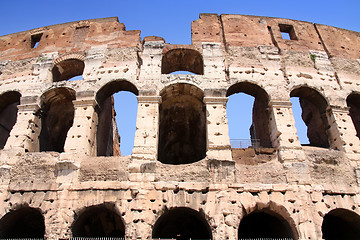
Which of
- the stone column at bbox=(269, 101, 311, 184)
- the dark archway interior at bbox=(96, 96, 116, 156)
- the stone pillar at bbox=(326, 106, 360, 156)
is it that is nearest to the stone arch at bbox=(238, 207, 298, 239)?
the stone column at bbox=(269, 101, 311, 184)

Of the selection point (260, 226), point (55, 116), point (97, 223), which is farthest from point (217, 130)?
point (55, 116)

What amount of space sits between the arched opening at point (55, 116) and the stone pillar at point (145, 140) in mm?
2771

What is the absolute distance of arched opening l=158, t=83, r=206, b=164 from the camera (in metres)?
9.85

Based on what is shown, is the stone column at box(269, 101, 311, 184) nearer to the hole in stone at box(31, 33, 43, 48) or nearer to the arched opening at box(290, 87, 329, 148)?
the arched opening at box(290, 87, 329, 148)

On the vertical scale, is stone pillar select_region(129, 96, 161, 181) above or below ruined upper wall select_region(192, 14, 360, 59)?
below

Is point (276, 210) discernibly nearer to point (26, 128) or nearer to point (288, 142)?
point (288, 142)

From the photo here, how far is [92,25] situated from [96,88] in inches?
139

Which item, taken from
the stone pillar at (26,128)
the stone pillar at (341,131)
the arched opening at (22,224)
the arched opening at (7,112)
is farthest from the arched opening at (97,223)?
the stone pillar at (341,131)

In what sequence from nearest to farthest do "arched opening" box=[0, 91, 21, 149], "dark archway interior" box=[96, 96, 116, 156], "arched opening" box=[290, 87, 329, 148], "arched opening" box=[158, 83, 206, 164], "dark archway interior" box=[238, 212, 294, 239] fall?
1. "dark archway interior" box=[238, 212, 294, 239]
2. "arched opening" box=[290, 87, 329, 148]
3. "arched opening" box=[158, 83, 206, 164]
4. "arched opening" box=[0, 91, 21, 149]
5. "dark archway interior" box=[96, 96, 116, 156]

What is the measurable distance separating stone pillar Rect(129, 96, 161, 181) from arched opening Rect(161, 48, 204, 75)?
233cm

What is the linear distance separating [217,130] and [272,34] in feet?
17.1

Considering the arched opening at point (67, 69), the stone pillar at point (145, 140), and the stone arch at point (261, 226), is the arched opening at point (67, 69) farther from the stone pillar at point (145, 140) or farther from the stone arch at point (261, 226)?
the stone arch at point (261, 226)

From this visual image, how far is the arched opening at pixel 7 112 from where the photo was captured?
33.5ft

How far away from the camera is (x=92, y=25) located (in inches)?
446
